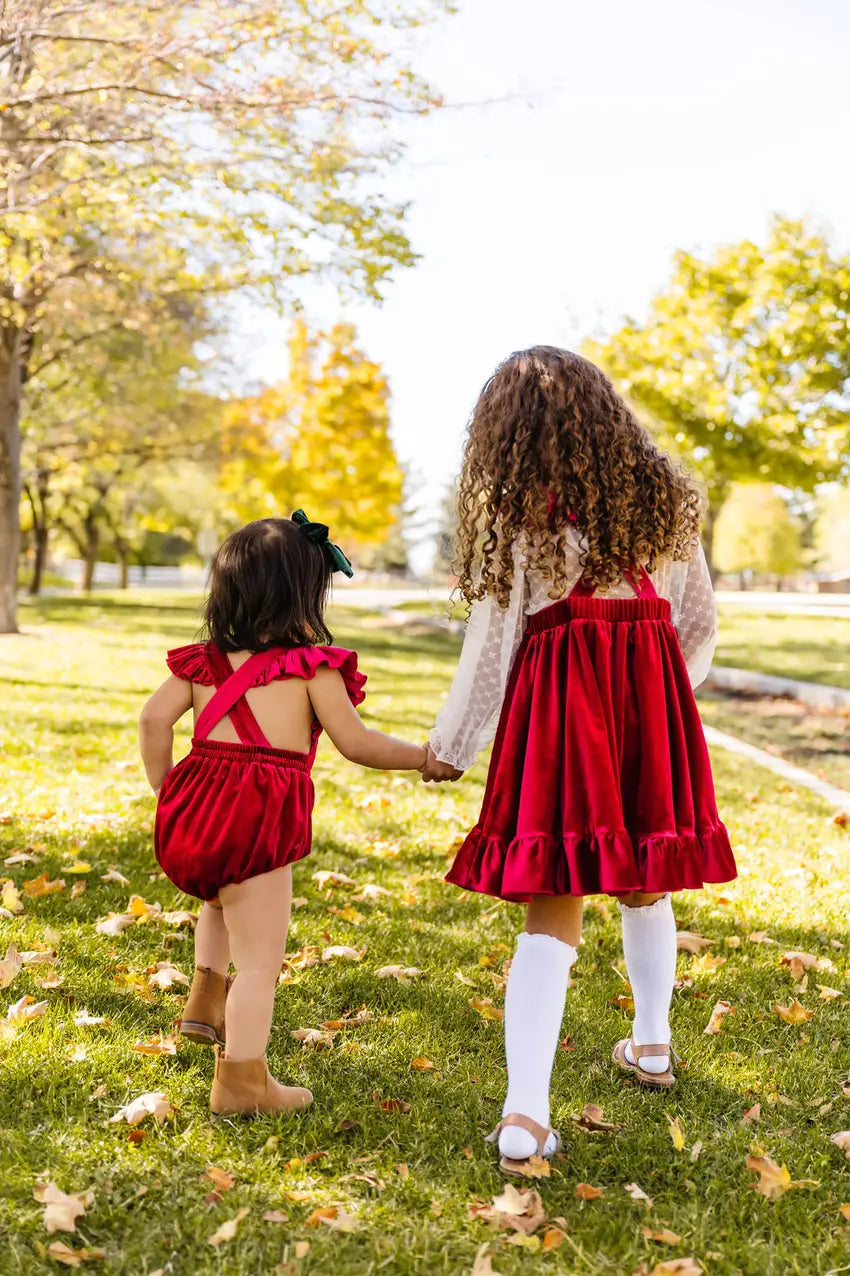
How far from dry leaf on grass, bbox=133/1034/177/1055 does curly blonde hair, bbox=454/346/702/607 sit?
1.53m

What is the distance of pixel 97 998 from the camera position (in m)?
3.45

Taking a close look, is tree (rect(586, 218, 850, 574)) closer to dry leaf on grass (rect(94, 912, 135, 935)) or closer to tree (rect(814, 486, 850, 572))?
dry leaf on grass (rect(94, 912, 135, 935))

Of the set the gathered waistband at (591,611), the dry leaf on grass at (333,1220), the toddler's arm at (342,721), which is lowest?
the dry leaf on grass at (333,1220)

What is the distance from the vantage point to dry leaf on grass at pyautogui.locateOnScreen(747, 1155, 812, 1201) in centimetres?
257

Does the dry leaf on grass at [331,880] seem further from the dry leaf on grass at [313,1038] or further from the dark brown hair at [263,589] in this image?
the dark brown hair at [263,589]

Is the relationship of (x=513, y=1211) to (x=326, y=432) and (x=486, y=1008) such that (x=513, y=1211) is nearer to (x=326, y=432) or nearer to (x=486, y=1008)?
(x=486, y=1008)

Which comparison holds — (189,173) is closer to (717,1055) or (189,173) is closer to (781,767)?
(781,767)

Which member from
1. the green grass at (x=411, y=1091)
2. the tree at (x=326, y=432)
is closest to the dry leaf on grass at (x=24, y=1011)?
the green grass at (x=411, y=1091)

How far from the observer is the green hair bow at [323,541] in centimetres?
295

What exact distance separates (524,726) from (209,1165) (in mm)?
1271

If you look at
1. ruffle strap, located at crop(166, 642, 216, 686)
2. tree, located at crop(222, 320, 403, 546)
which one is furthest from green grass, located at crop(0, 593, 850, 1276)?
tree, located at crop(222, 320, 403, 546)

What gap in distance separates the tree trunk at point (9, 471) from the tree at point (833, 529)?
178ft

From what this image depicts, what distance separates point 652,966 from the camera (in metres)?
3.04

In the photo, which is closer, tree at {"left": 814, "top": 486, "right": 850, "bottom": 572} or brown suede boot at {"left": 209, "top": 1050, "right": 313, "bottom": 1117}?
brown suede boot at {"left": 209, "top": 1050, "right": 313, "bottom": 1117}
